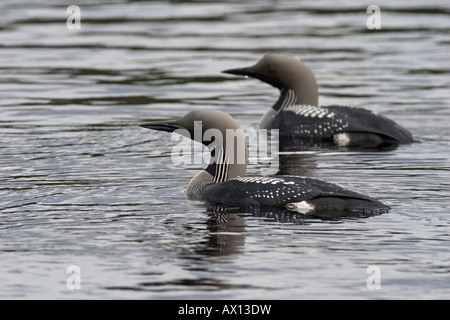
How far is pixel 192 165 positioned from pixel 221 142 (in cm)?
152

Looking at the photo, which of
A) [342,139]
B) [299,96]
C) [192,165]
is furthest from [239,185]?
[299,96]

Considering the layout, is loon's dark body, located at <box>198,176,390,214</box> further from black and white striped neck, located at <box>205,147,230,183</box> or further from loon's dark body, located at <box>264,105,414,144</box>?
loon's dark body, located at <box>264,105,414,144</box>

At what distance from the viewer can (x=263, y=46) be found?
18.1 metres

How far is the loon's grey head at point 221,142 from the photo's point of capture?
8562mm

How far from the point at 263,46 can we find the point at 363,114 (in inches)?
271

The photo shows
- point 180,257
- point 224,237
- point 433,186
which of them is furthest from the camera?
point 433,186

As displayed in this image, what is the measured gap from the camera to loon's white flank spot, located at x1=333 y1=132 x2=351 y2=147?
11.4m

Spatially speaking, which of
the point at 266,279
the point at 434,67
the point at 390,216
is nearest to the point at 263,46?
the point at 434,67

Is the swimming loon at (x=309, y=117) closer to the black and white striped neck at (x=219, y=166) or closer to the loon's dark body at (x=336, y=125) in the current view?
the loon's dark body at (x=336, y=125)

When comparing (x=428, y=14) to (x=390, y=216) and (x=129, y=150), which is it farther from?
(x=390, y=216)

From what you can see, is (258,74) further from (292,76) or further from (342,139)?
(342,139)

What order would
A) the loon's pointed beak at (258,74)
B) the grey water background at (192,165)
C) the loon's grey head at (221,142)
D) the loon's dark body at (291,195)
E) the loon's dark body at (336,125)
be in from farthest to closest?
the loon's pointed beak at (258,74) < the loon's dark body at (336,125) < the loon's grey head at (221,142) < the loon's dark body at (291,195) < the grey water background at (192,165)

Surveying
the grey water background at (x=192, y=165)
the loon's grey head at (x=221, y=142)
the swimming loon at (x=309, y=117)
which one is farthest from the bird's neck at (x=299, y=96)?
the loon's grey head at (x=221, y=142)
